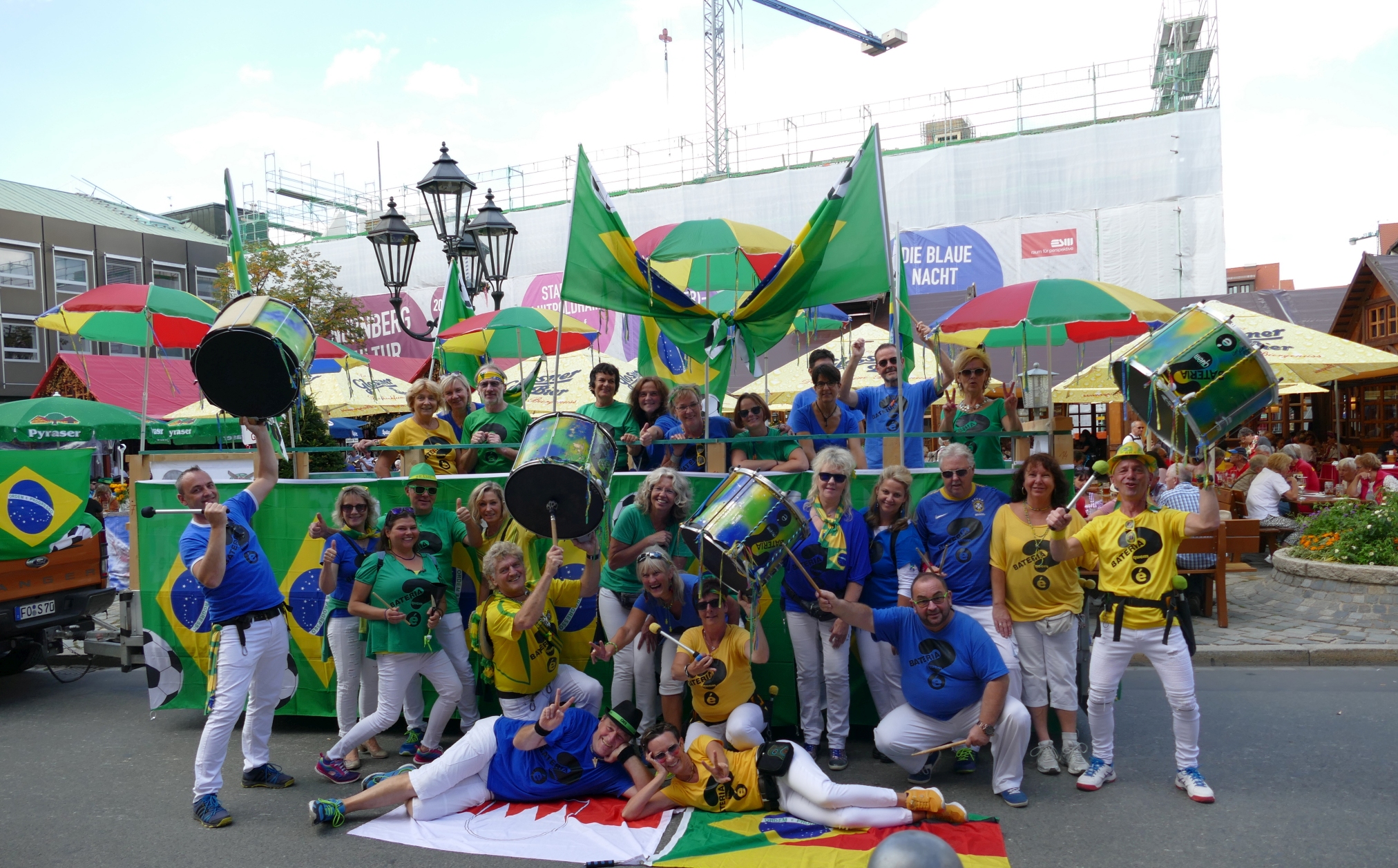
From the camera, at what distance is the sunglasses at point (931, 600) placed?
476 centimetres

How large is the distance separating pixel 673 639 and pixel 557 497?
1.00 metres

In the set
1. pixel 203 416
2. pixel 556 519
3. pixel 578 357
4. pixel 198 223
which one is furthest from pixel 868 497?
pixel 198 223

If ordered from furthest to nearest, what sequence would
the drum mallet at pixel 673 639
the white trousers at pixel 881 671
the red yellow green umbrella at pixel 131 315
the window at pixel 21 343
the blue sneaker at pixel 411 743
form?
the window at pixel 21 343
the red yellow green umbrella at pixel 131 315
the blue sneaker at pixel 411 743
the white trousers at pixel 881 671
the drum mallet at pixel 673 639

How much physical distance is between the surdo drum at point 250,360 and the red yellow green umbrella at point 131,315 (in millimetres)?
2457

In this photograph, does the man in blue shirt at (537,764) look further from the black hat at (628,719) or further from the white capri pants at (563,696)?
the white capri pants at (563,696)

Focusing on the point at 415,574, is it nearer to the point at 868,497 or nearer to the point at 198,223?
the point at 868,497

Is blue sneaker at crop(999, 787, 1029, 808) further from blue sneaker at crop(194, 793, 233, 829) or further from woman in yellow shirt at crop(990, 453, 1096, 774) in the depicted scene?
blue sneaker at crop(194, 793, 233, 829)

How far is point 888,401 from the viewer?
663cm

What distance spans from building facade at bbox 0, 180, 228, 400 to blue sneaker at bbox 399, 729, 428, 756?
2846cm

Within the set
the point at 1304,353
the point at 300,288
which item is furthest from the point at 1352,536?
the point at 300,288

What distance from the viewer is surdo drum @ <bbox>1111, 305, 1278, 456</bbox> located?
4484 millimetres

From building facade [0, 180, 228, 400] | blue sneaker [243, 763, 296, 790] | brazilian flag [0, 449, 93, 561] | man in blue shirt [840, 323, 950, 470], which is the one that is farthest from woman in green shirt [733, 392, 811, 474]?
building facade [0, 180, 228, 400]

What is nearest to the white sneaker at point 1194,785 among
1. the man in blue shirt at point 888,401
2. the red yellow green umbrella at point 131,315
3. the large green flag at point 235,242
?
the man in blue shirt at point 888,401

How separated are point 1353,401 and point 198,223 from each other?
39.9 metres
